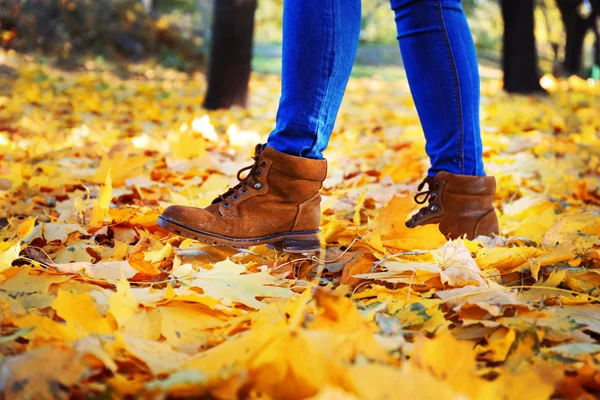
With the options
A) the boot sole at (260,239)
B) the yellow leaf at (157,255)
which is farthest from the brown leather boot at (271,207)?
the yellow leaf at (157,255)

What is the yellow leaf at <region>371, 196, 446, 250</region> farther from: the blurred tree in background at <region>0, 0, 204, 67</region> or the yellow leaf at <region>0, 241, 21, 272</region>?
the blurred tree in background at <region>0, 0, 204, 67</region>

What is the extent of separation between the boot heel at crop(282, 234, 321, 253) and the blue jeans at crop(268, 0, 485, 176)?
0.22 m

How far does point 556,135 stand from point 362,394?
3762 mm

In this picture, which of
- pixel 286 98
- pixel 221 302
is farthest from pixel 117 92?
pixel 221 302

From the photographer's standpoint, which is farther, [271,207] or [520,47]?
[520,47]

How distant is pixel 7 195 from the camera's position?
1.87m

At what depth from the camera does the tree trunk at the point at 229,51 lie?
521cm

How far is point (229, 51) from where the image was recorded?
5258mm

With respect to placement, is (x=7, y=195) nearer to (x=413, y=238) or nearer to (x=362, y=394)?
(x=413, y=238)

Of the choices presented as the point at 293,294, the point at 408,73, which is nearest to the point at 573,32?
the point at 408,73

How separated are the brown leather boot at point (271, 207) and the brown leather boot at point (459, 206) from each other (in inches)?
13.0

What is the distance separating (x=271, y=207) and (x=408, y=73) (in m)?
0.58

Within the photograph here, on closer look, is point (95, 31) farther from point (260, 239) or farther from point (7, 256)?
point (7, 256)

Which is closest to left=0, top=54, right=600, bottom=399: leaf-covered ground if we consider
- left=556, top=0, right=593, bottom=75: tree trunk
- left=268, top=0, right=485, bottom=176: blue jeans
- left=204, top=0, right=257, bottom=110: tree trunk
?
left=268, top=0, right=485, bottom=176: blue jeans
